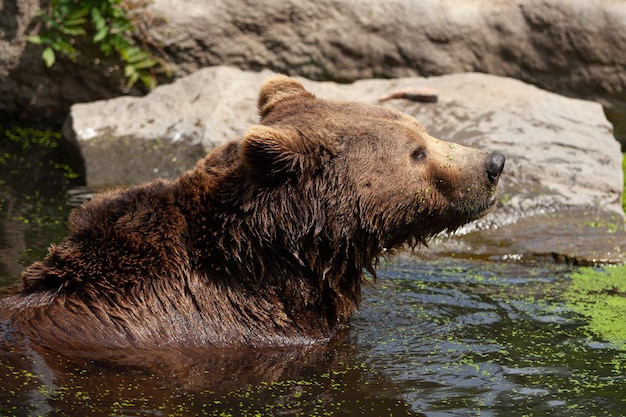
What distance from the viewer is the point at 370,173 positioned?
623 centimetres

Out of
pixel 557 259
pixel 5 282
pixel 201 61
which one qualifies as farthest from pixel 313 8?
pixel 5 282

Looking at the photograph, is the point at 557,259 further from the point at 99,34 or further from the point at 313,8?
the point at 99,34

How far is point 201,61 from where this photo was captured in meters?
12.6

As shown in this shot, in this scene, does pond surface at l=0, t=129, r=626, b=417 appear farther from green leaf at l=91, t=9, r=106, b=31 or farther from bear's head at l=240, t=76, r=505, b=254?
green leaf at l=91, t=9, r=106, b=31

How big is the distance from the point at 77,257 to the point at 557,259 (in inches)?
185

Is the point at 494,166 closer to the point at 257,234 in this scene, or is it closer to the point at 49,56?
the point at 257,234

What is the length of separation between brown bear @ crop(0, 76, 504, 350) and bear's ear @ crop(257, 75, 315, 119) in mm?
332

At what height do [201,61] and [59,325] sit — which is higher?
[201,61]

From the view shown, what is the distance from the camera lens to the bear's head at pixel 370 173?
19.9 ft

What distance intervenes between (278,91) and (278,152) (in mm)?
1283

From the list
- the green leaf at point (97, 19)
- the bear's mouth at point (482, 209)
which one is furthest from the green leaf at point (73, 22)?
the bear's mouth at point (482, 209)

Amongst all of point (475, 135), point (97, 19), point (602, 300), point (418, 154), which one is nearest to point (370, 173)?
point (418, 154)

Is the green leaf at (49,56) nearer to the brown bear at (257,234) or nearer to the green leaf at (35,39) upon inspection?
the green leaf at (35,39)

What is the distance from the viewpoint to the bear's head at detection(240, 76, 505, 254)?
6066 mm
